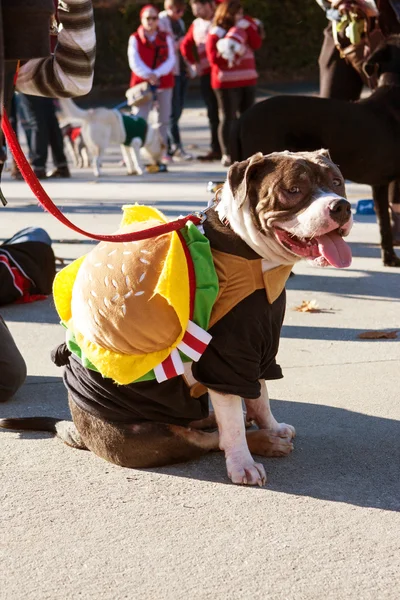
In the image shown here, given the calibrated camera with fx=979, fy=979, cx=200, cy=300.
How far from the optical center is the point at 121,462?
362 cm

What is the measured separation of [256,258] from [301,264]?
3713mm

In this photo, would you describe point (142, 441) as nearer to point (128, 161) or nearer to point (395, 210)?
point (395, 210)

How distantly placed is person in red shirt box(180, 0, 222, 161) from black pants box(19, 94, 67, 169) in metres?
2.10

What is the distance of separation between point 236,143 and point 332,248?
3258 mm

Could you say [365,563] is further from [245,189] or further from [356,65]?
[356,65]

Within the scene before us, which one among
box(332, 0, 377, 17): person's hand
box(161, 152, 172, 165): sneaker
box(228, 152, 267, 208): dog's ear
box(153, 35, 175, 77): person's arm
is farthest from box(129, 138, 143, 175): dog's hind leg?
box(228, 152, 267, 208): dog's ear

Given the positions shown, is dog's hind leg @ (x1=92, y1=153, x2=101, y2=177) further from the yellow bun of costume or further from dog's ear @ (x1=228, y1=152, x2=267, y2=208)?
dog's ear @ (x1=228, y1=152, x2=267, y2=208)

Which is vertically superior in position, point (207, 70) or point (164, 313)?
point (164, 313)

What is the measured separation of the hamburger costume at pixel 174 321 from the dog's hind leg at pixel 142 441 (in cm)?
5

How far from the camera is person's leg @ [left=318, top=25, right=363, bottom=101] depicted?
7.60 m

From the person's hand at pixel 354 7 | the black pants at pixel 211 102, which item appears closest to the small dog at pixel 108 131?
the black pants at pixel 211 102

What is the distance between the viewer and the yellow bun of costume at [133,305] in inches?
131

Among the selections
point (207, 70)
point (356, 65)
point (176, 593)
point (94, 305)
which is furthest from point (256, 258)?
point (207, 70)

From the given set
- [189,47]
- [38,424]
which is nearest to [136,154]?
[189,47]
